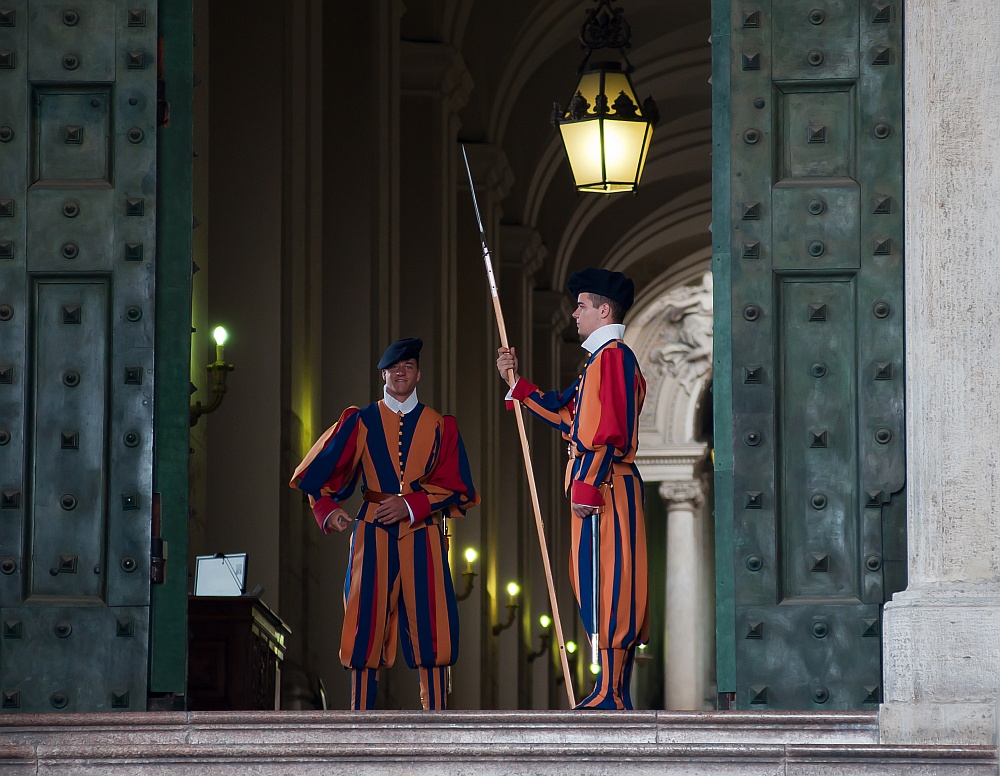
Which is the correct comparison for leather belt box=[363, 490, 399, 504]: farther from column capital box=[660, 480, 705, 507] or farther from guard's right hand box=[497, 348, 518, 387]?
column capital box=[660, 480, 705, 507]

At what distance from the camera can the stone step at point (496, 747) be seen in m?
6.13

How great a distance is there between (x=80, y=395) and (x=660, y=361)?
27828 millimetres

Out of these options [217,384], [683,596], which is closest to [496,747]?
[217,384]

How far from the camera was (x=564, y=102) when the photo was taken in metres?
22.9

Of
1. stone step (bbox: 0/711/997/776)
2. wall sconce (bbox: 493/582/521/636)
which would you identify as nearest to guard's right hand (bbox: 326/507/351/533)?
stone step (bbox: 0/711/997/776)

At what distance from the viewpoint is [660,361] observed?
3538 centimetres

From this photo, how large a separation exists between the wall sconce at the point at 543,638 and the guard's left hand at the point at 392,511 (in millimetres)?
12580

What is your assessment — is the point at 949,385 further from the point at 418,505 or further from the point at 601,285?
the point at 418,505

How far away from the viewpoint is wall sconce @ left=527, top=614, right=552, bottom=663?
22078 millimetres

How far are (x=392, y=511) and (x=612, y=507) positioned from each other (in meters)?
1.10

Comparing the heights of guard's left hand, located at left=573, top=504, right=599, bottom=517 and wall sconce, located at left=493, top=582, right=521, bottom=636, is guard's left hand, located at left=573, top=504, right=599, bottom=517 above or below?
above

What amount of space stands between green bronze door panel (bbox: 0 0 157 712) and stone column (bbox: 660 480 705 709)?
26416 millimetres

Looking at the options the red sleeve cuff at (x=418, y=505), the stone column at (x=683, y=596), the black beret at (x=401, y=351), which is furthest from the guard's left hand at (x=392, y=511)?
the stone column at (x=683, y=596)

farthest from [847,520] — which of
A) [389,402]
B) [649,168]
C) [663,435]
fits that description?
[663,435]
